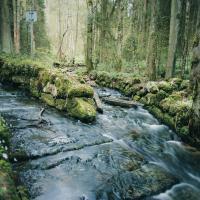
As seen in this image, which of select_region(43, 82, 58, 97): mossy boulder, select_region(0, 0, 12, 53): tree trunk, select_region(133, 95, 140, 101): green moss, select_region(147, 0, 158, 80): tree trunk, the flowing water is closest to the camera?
the flowing water

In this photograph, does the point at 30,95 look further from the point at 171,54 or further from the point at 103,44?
the point at 103,44

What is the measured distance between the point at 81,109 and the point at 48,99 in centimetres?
213

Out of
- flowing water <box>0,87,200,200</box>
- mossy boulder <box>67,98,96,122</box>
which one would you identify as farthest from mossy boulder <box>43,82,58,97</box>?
mossy boulder <box>67,98,96,122</box>

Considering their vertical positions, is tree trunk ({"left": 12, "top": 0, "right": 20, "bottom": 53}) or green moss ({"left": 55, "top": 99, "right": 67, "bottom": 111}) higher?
tree trunk ({"left": 12, "top": 0, "right": 20, "bottom": 53})

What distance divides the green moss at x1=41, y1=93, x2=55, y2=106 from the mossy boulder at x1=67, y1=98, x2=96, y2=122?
39.5 inches

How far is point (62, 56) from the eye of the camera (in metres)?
35.3

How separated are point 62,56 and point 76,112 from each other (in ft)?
87.9

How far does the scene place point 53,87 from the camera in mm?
10641

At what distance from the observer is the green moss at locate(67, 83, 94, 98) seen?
9875 mm

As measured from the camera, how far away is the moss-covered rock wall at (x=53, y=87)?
954 cm

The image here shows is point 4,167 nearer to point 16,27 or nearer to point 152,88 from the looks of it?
point 152,88

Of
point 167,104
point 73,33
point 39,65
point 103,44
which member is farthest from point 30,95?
point 73,33

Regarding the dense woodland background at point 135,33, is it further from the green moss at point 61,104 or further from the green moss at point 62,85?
the green moss at point 61,104

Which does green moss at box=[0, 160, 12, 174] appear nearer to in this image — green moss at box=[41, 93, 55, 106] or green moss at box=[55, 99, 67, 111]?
green moss at box=[55, 99, 67, 111]
